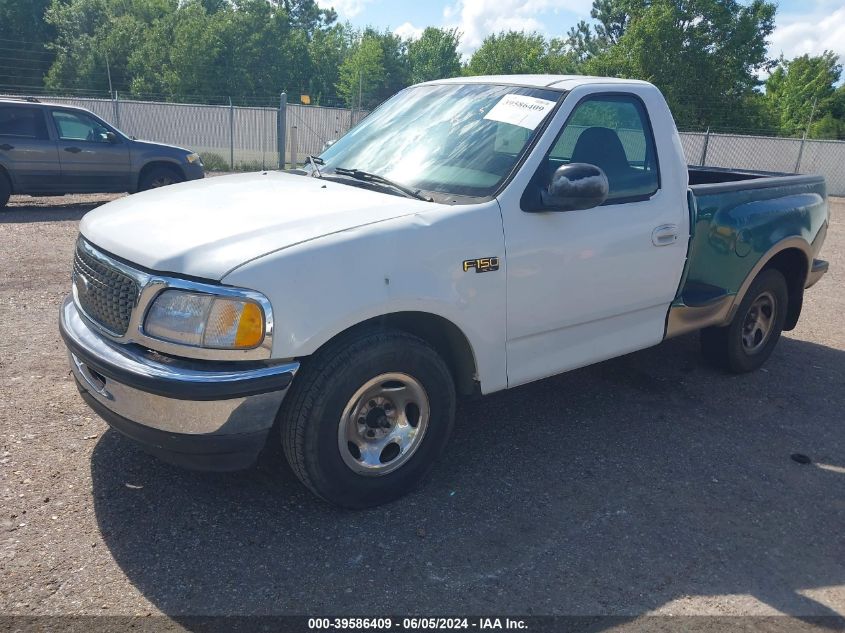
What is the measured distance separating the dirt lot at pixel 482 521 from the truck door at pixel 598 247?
619mm

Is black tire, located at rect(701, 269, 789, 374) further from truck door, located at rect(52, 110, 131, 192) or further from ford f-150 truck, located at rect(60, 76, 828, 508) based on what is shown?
truck door, located at rect(52, 110, 131, 192)

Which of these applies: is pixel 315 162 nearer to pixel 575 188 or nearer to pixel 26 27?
pixel 575 188

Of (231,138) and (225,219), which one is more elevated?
(225,219)

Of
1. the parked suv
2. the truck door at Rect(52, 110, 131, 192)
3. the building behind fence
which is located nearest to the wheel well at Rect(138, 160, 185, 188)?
the parked suv

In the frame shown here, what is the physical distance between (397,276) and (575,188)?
1.05 m

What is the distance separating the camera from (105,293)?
3170mm

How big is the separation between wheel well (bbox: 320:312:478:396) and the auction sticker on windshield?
1218 millimetres

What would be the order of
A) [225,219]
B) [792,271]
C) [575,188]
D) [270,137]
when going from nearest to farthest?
[225,219] → [575,188] → [792,271] → [270,137]

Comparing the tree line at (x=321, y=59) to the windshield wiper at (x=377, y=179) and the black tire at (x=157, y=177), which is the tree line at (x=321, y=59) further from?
the windshield wiper at (x=377, y=179)

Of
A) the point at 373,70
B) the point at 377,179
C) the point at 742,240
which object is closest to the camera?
the point at 377,179

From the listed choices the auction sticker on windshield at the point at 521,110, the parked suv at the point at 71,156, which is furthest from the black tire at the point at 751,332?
the parked suv at the point at 71,156

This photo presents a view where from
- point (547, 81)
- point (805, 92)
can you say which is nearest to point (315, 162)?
point (547, 81)

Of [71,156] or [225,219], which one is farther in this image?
[71,156]

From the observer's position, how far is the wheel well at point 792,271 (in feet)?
18.0
